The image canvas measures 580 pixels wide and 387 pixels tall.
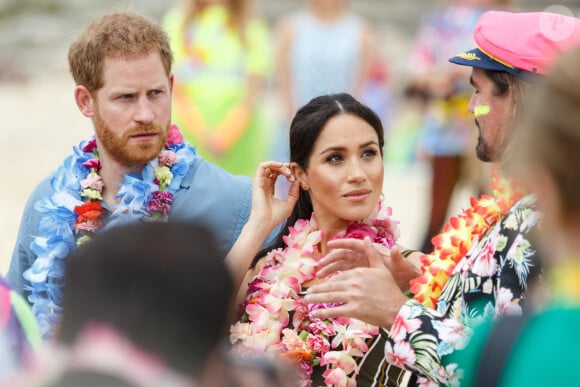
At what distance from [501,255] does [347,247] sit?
453mm

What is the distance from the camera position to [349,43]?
8586 mm

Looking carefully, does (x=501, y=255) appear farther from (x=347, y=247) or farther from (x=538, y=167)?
(x=538, y=167)

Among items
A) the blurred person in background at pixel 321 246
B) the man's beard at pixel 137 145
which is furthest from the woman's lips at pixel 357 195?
the man's beard at pixel 137 145

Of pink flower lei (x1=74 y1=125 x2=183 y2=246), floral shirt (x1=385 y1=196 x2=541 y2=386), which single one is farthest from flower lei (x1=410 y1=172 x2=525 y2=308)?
pink flower lei (x1=74 y1=125 x2=183 y2=246)

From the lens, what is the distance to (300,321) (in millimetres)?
3738

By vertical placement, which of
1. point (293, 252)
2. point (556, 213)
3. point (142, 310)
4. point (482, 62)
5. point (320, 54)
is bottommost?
point (142, 310)

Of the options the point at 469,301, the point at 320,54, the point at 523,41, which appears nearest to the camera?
the point at 469,301

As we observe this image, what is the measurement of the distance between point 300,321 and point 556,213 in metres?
1.94

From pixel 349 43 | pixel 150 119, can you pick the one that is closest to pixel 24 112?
pixel 349 43

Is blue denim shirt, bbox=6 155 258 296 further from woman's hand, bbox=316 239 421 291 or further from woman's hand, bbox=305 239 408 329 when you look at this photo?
woman's hand, bbox=305 239 408 329

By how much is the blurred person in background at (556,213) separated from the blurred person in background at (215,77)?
→ 5.94 metres

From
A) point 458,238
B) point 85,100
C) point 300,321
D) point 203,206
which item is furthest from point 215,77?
point 458,238

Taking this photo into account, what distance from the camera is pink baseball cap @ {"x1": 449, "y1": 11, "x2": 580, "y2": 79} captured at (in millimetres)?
3279

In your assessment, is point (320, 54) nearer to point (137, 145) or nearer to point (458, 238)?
point (137, 145)
